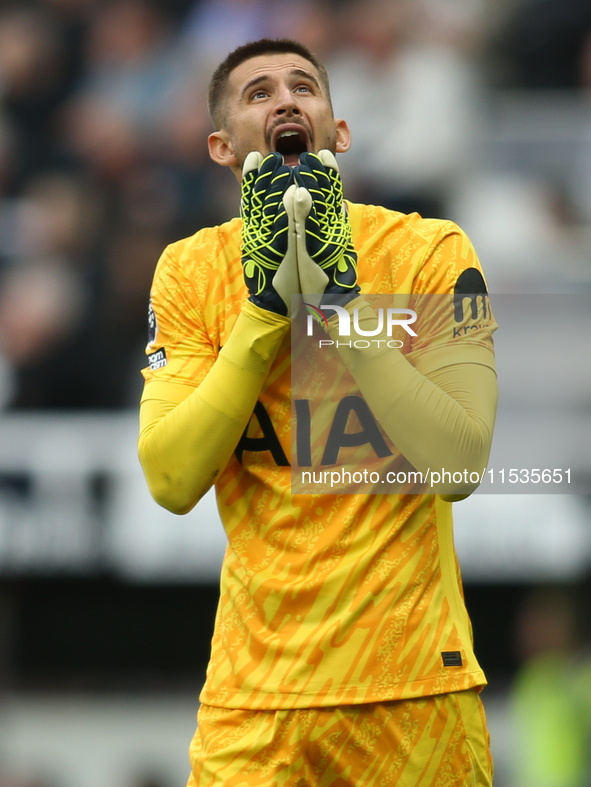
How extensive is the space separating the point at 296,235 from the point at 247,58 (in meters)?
0.74

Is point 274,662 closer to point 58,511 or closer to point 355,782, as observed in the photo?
point 355,782

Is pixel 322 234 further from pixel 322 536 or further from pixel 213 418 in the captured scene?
pixel 322 536

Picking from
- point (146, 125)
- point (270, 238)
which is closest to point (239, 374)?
point (270, 238)

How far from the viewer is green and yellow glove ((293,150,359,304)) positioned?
7.29 feet

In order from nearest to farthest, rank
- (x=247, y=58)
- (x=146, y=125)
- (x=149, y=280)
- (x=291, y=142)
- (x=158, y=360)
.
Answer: (x=158, y=360) → (x=291, y=142) → (x=247, y=58) → (x=149, y=280) → (x=146, y=125)

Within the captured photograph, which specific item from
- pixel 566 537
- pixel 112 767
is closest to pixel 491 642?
pixel 566 537

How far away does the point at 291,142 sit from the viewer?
261cm

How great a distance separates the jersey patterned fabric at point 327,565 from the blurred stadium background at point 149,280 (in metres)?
3.77

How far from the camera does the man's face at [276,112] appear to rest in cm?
258

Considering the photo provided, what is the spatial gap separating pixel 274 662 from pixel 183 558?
13.4 feet

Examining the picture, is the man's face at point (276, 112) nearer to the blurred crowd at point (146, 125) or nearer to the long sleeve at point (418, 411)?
the long sleeve at point (418, 411)

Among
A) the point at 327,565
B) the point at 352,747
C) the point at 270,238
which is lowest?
the point at 352,747

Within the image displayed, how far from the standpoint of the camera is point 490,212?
276 inches

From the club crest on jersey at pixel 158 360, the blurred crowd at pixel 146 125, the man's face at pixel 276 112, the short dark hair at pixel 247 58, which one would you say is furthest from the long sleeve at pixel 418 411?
the blurred crowd at pixel 146 125
